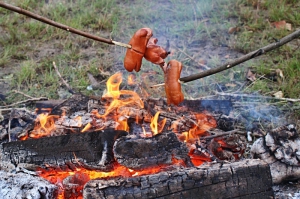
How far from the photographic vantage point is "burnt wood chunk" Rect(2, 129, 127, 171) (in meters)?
3.05

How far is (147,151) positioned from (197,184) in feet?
1.69

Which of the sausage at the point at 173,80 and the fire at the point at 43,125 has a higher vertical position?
the sausage at the point at 173,80

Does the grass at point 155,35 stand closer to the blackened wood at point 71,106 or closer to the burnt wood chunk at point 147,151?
the blackened wood at point 71,106

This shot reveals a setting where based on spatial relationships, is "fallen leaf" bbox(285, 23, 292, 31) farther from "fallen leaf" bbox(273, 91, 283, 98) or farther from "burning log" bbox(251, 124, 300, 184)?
"burning log" bbox(251, 124, 300, 184)

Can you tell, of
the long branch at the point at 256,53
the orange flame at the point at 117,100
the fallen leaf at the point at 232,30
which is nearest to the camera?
the long branch at the point at 256,53

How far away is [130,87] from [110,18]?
5.73 feet

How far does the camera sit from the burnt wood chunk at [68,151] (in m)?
3.05

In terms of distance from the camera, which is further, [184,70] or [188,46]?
[188,46]

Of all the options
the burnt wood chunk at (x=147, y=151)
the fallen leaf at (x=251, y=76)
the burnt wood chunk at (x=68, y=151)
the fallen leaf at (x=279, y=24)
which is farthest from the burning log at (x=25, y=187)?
the fallen leaf at (x=279, y=24)

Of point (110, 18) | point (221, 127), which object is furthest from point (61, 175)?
point (110, 18)

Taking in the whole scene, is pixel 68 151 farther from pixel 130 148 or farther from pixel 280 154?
pixel 280 154

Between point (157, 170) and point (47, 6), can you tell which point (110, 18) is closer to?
point (47, 6)

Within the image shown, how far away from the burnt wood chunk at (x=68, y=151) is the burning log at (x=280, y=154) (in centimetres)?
113

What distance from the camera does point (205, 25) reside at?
6230 millimetres
